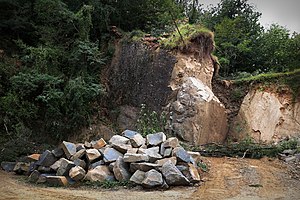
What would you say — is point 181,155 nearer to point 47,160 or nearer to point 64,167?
point 64,167

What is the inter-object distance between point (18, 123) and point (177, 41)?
5.93m

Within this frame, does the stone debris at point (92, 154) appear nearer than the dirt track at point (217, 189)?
No

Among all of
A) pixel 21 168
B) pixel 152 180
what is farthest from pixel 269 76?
pixel 21 168

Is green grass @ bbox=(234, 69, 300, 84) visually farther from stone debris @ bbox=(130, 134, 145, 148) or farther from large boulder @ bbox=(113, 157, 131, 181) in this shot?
large boulder @ bbox=(113, 157, 131, 181)

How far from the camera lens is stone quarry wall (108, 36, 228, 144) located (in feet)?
32.4

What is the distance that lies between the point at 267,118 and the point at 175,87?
340cm

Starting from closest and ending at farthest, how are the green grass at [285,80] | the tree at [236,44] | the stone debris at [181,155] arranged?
1. the stone debris at [181,155]
2. the green grass at [285,80]
3. the tree at [236,44]

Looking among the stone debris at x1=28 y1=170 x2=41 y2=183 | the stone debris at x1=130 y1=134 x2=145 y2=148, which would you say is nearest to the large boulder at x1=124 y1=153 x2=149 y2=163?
the stone debris at x1=130 y1=134 x2=145 y2=148

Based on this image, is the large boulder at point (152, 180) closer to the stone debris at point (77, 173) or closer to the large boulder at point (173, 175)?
the large boulder at point (173, 175)

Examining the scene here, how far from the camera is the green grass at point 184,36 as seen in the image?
1088 cm

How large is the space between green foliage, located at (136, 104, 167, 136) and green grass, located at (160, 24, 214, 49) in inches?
96.9

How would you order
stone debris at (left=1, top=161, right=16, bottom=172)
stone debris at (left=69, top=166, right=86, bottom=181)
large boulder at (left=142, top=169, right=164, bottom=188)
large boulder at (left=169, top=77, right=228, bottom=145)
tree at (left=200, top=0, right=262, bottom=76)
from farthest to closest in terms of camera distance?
tree at (left=200, top=0, right=262, bottom=76), large boulder at (left=169, top=77, right=228, bottom=145), stone debris at (left=1, top=161, right=16, bottom=172), stone debris at (left=69, top=166, right=86, bottom=181), large boulder at (left=142, top=169, right=164, bottom=188)

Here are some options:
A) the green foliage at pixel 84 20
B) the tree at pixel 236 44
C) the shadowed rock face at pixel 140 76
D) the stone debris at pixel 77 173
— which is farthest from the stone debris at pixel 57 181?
the tree at pixel 236 44

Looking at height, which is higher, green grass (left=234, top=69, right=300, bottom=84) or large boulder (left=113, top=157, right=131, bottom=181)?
green grass (left=234, top=69, right=300, bottom=84)
